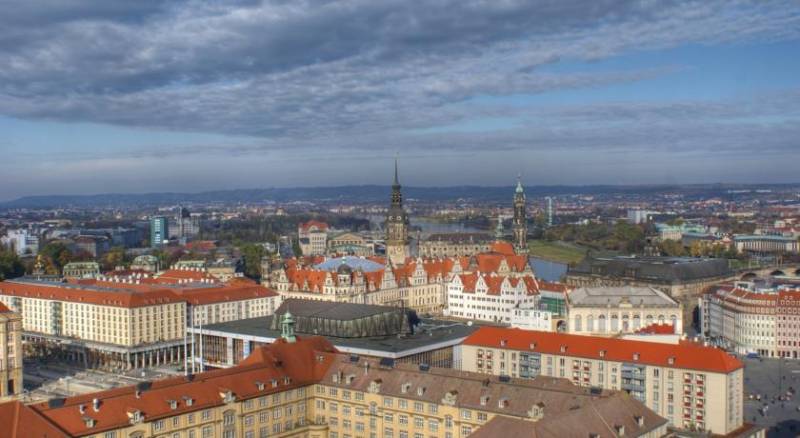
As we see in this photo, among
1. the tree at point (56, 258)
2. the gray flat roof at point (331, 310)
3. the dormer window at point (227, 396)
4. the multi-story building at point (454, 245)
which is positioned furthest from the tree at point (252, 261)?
the dormer window at point (227, 396)

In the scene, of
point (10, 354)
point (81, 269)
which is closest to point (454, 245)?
point (81, 269)

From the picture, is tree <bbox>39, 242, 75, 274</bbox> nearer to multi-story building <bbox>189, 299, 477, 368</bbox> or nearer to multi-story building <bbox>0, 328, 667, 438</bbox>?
multi-story building <bbox>189, 299, 477, 368</bbox>

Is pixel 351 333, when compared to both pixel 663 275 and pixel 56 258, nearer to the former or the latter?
pixel 663 275

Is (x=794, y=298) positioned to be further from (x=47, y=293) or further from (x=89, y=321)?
(x=47, y=293)

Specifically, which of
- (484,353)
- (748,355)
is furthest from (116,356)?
(748,355)

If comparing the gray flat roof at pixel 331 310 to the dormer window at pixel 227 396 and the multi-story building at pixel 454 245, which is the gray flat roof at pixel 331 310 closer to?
the dormer window at pixel 227 396

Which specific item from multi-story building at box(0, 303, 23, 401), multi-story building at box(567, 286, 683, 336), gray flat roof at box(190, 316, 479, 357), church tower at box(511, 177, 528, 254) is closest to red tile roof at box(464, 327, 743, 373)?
gray flat roof at box(190, 316, 479, 357)

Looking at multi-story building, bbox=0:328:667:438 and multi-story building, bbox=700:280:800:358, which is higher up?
multi-story building, bbox=0:328:667:438
